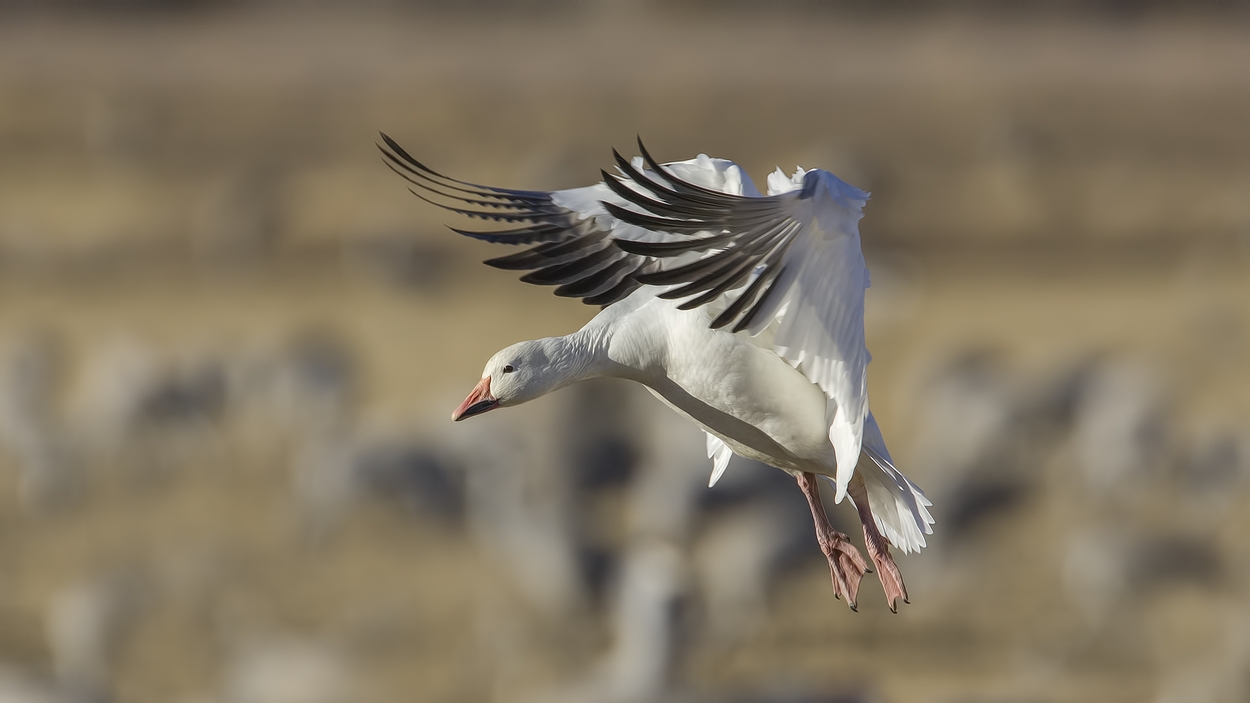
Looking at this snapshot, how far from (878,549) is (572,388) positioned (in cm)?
739

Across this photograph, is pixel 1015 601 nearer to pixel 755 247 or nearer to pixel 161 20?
pixel 755 247

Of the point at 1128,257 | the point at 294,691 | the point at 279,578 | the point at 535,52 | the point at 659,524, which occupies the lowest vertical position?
the point at 294,691

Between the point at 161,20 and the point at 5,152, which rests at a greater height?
the point at 161,20

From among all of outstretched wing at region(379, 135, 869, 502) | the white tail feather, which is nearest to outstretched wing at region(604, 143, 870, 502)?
outstretched wing at region(379, 135, 869, 502)

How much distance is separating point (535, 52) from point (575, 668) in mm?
5922

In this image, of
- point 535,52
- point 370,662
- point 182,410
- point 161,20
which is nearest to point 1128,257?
point 535,52

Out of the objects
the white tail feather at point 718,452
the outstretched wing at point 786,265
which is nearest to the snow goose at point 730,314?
the outstretched wing at point 786,265

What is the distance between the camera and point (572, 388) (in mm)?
11336

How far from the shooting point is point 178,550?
37.7ft

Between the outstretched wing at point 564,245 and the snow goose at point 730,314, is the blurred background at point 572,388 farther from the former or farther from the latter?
the outstretched wing at point 564,245

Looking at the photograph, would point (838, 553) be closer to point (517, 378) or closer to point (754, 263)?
point (517, 378)

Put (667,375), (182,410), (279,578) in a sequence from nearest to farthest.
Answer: (667,375), (279,578), (182,410)

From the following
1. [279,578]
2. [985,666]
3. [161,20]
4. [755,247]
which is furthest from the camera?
[161,20]

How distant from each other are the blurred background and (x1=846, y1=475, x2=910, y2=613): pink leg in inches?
229
